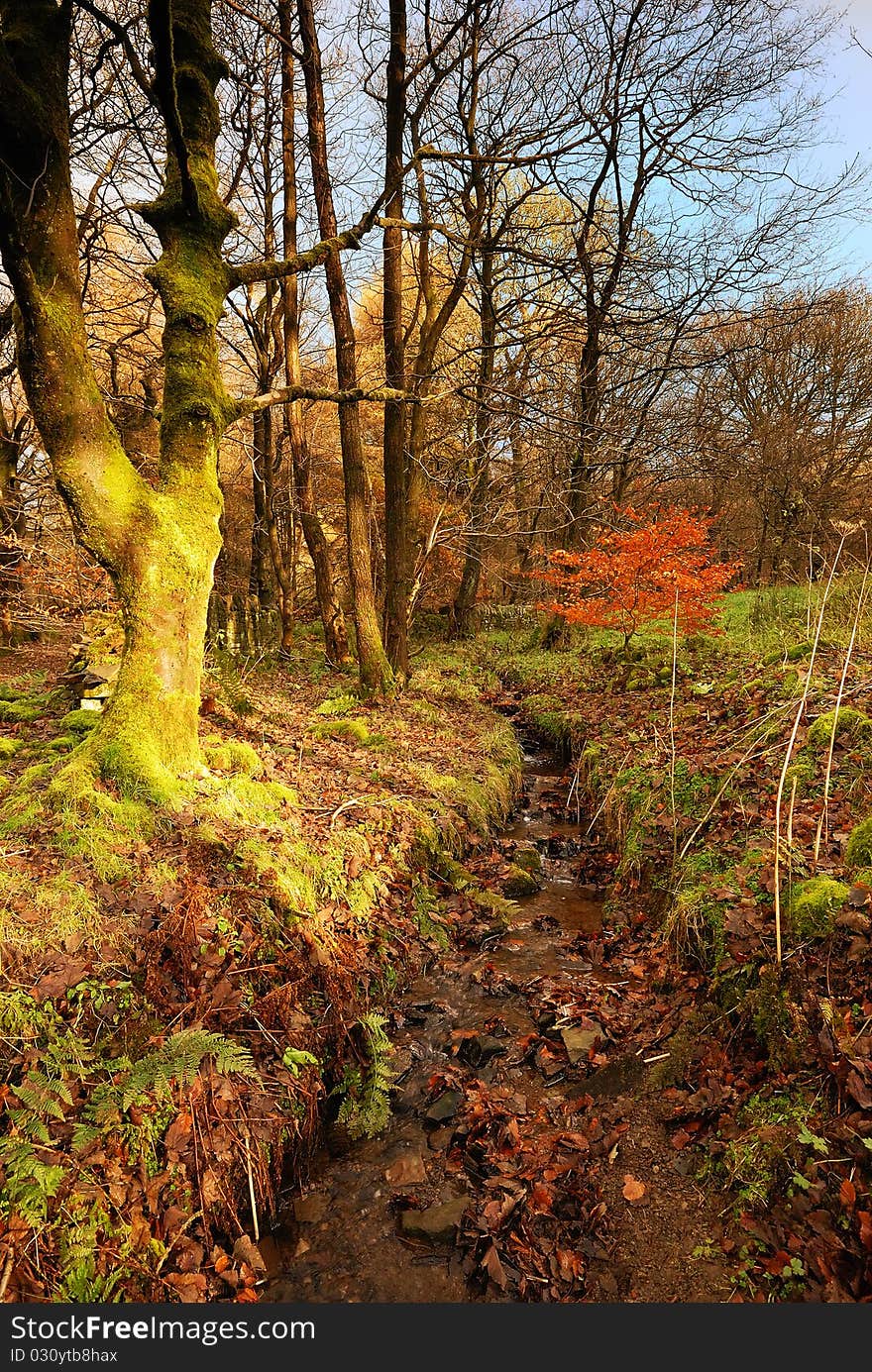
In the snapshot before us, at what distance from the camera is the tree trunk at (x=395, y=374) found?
25.5 feet

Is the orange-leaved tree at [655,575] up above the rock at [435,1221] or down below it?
above

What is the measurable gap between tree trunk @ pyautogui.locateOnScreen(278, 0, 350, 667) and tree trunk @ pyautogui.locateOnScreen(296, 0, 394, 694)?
51.0 inches

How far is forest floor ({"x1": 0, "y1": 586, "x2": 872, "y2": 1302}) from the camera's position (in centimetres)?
259

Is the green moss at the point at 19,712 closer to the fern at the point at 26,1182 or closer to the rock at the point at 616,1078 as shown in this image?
the fern at the point at 26,1182

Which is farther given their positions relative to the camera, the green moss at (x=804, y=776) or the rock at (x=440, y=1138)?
the green moss at (x=804, y=776)

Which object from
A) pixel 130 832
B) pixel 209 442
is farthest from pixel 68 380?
pixel 130 832

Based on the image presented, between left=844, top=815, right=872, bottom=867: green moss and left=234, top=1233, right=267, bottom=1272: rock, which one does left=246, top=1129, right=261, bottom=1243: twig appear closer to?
left=234, top=1233, right=267, bottom=1272: rock

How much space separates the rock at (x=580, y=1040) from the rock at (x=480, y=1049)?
1.30 feet

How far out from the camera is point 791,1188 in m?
2.60

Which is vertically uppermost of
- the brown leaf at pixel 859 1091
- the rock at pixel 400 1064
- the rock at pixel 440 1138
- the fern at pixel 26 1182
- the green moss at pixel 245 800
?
the green moss at pixel 245 800

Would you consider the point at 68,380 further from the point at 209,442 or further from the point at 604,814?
the point at 604,814

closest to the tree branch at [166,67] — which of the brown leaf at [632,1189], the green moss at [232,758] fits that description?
the green moss at [232,758]

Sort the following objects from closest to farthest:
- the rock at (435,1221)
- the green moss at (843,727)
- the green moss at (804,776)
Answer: the rock at (435,1221) → the green moss at (804,776) → the green moss at (843,727)

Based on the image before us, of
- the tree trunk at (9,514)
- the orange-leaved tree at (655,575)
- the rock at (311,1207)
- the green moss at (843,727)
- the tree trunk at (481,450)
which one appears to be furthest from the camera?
the tree trunk at (9,514)
